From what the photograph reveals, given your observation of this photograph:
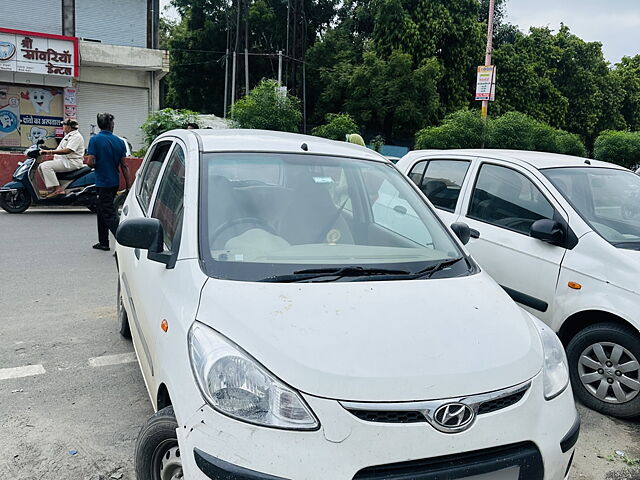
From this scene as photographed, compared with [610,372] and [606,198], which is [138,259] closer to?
[610,372]

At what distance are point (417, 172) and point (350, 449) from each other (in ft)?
14.0

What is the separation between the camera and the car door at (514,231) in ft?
13.4

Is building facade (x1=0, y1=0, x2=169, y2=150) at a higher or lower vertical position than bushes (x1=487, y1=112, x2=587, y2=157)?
higher

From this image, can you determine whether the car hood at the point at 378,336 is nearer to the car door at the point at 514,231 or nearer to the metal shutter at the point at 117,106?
the car door at the point at 514,231

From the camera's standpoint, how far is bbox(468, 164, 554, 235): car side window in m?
4.32

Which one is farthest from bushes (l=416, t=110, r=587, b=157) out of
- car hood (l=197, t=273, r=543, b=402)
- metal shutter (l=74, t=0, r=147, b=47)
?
car hood (l=197, t=273, r=543, b=402)

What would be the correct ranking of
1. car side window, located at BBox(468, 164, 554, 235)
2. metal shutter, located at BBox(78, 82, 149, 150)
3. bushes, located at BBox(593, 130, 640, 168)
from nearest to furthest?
car side window, located at BBox(468, 164, 554, 235) → bushes, located at BBox(593, 130, 640, 168) → metal shutter, located at BBox(78, 82, 149, 150)

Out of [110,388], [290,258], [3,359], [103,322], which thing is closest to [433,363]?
[290,258]

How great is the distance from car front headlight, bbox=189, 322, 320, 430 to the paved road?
1234 millimetres

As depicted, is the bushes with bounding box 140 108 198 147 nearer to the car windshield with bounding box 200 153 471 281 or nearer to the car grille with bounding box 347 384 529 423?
the car windshield with bounding box 200 153 471 281

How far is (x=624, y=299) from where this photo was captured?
352 cm

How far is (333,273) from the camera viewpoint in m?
2.49

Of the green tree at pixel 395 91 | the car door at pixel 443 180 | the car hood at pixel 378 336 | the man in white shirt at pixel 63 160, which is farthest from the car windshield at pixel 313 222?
the green tree at pixel 395 91

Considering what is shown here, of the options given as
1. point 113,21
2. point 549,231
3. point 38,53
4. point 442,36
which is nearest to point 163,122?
point 38,53
